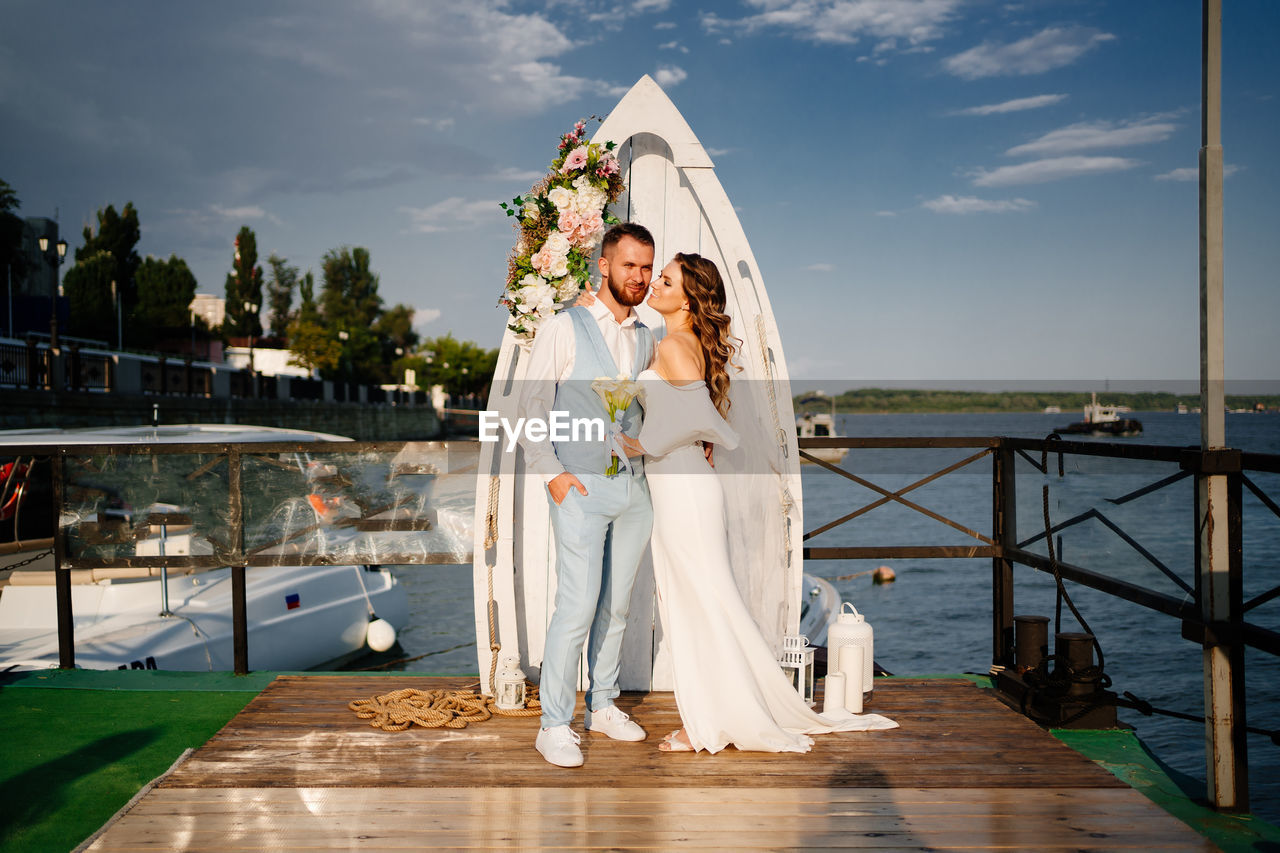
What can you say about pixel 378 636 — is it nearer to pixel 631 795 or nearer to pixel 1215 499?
pixel 631 795

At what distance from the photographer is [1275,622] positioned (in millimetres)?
20062

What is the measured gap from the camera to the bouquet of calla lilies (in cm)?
350

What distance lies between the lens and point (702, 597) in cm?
350

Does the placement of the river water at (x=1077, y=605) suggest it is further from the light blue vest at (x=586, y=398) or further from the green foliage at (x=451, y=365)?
the green foliage at (x=451, y=365)

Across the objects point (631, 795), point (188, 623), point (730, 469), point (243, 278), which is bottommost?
point (188, 623)

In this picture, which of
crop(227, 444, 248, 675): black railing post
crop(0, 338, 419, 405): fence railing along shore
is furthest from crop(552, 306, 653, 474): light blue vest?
crop(0, 338, 419, 405): fence railing along shore

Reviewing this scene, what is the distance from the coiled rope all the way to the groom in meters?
0.54

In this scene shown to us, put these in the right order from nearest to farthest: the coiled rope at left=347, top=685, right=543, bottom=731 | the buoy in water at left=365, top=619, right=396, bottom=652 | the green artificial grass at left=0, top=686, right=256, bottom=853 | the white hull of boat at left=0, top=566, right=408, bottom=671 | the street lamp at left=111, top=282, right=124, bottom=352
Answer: the green artificial grass at left=0, top=686, right=256, bottom=853
the coiled rope at left=347, top=685, right=543, bottom=731
the white hull of boat at left=0, top=566, right=408, bottom=671
the buoy in water at left=365, top=619, right=396, bottom=652
the street lamp at left=111, top=282, right=124, bottom=352

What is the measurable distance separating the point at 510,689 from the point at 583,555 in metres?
0.97

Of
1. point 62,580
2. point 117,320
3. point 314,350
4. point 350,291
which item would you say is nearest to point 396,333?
point 350,291

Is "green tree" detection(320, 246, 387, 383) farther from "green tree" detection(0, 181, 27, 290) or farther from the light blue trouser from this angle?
the light blue trouser

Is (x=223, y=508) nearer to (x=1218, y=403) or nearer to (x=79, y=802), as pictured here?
(x=79, y=802)

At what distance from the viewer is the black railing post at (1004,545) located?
5195mm

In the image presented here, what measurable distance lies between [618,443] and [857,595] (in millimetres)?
19734
